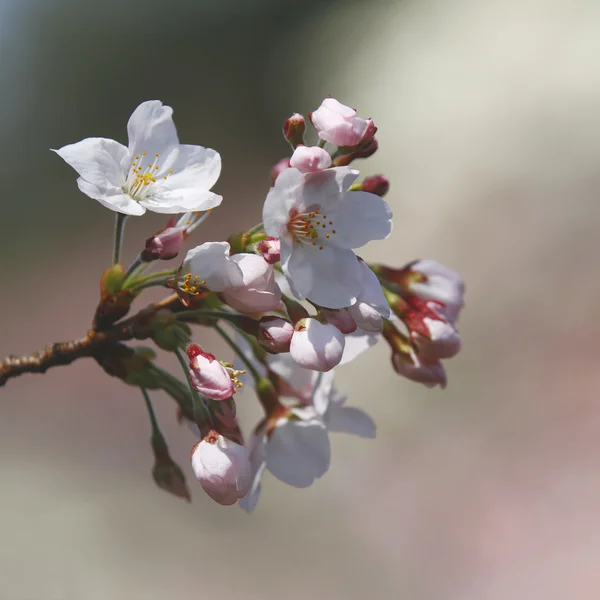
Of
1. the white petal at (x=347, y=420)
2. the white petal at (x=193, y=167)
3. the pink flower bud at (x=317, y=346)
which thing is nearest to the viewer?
the pink flower bud at (x=317, y=346)

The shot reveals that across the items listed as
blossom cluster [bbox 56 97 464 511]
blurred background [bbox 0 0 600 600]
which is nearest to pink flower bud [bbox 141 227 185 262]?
blossom cluster [bbox 56 97 464 511]

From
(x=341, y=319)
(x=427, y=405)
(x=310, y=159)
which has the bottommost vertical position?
(x=427, y=405)

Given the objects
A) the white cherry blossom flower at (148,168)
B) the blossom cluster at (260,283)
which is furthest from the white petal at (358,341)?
the white cherry blossom flower at (148,168)

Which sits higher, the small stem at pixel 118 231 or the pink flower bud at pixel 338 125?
the pink flower bud at pixel 338 125

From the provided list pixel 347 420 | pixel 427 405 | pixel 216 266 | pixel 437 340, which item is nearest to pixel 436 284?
pixel 437 340

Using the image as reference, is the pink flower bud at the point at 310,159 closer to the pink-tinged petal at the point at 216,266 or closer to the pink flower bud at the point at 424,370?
the pink-tinged petal at the point at 216,266

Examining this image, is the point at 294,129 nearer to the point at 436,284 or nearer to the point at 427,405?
the point at 436,284

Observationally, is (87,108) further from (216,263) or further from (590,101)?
(216,263)

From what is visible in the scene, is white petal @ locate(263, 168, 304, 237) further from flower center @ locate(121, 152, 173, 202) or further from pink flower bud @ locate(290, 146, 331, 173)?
flower center @ locate(121, 152, 173, 202)
